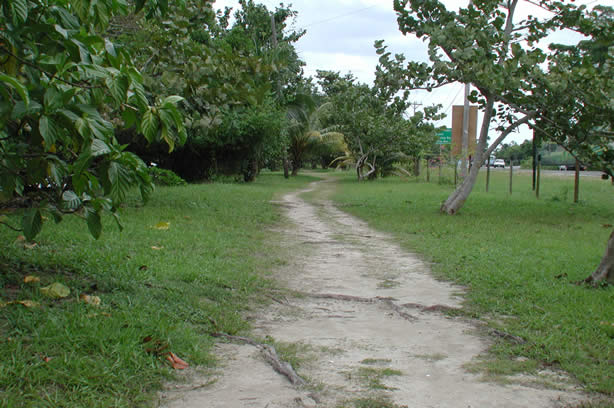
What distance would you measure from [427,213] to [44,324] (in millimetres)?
10686

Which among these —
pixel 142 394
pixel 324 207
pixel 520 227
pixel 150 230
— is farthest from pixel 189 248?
pixel 324 207

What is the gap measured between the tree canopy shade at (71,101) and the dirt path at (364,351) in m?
1.38

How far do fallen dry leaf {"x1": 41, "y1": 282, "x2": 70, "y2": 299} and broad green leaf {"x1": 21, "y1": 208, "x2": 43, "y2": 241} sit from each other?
88 centimetres

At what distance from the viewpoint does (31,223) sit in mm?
3670

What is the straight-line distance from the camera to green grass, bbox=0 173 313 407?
3111 millimetres

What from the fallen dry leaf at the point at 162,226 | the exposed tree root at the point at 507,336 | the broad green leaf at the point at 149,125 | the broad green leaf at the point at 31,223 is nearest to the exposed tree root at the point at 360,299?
the exposed tree root at the point at 507,336

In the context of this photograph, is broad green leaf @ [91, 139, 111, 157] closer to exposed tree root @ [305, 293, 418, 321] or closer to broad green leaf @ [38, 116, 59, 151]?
broad green leaf @ [38, 116, 59, 151]

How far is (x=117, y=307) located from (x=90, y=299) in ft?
0.69

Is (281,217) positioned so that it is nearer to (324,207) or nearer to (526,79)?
(324,207)

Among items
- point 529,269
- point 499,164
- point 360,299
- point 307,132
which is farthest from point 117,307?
point 499,164

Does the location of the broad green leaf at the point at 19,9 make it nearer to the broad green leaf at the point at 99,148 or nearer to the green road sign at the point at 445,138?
the broad green leaf at the point at 99,148

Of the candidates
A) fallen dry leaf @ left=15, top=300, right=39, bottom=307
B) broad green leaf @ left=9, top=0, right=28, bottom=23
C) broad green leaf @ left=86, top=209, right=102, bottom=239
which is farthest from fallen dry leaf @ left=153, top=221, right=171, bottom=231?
broad green leaf @ left=9, top=0, right=28, bottom=23

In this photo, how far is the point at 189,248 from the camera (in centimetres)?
744

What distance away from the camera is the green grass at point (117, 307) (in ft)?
10.2
